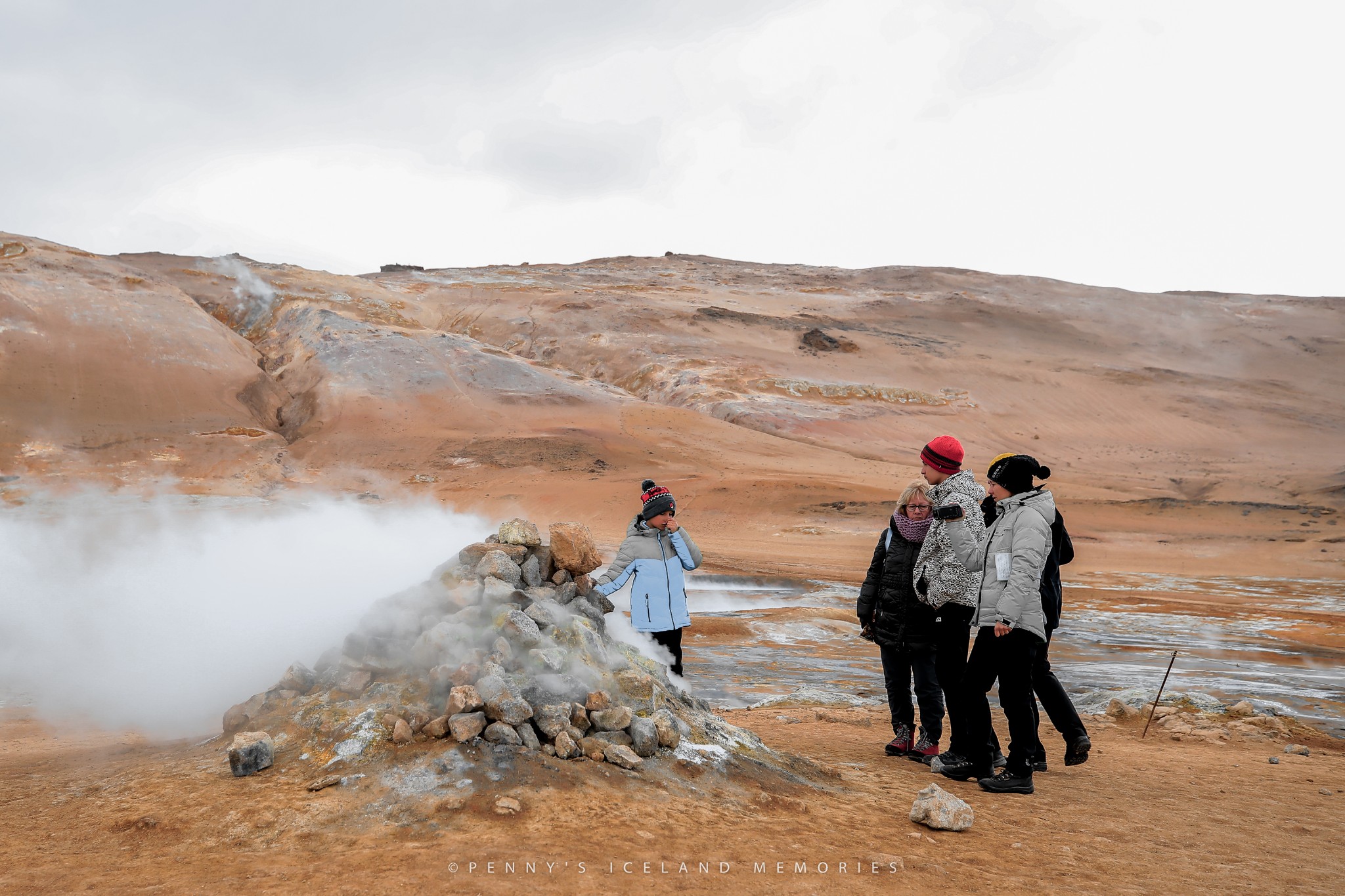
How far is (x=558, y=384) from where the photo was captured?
36.7 meters

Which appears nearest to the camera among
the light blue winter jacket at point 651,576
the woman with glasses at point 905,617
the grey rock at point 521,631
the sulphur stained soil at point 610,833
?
the sulphur stained soil at point 610,833

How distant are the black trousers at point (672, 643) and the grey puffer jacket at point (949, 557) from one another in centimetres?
167

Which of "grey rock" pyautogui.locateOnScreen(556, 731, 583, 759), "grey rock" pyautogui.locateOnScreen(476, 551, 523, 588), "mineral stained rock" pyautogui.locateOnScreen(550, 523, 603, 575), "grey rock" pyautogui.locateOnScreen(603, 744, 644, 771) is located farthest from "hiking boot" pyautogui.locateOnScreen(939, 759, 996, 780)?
"grey rock" pyautogui.locateOnScreen(476, 551, 523, 588)

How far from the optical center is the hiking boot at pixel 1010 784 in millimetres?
4195

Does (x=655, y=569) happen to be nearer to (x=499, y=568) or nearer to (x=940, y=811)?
(x=499, y=568)

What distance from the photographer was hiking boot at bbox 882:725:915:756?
16.4ft

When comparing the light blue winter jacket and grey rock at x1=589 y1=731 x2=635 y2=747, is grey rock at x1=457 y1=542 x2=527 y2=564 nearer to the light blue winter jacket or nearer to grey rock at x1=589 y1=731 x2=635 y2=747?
the light blue winter jacket

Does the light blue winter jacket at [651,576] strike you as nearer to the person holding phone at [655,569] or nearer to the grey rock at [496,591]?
the person holding phone at [655,569]

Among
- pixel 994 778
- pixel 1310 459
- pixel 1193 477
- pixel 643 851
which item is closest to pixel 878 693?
pixel 994 778

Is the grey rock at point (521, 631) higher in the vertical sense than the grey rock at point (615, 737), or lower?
higher

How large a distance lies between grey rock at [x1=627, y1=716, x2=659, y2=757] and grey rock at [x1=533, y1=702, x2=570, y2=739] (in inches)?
13.2

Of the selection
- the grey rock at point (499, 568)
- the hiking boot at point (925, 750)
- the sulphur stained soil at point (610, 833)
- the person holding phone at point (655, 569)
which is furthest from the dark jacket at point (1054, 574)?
the grey rock at point (499, 568)

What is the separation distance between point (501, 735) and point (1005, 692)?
2426mm

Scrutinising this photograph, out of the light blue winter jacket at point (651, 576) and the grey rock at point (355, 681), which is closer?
the grey rock at point (355, 681)
